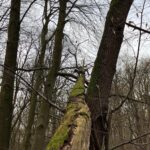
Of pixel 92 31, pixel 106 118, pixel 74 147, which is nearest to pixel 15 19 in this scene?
pixel 92 31

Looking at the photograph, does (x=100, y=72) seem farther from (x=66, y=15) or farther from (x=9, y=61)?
(x=66, y=15)

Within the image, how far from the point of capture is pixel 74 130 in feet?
9.98

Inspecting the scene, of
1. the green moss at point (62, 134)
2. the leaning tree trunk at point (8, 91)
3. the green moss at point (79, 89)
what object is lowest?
the green moss at point (62, 134)

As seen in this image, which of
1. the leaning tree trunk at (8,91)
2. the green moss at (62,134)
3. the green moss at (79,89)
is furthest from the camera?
the leaning tree trunk at (8,91)

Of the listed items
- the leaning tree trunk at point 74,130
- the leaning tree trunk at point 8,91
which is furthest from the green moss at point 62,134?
the leaning tree trunk at point 8,91

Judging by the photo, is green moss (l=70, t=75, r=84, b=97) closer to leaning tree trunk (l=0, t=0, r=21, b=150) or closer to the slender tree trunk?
leaning tree trunk (l=0, t=0, r=21, b=150)

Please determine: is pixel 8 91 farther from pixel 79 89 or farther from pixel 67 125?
pixel 67 125

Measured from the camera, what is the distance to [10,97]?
323 inches

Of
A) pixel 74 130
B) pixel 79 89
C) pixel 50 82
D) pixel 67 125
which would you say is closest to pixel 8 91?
pixel 50 82

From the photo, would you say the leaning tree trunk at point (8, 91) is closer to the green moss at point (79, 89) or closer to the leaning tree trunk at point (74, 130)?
the green moss at point (79, 89)

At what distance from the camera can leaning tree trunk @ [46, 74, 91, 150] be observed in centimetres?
282

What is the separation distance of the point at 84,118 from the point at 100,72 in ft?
3.58

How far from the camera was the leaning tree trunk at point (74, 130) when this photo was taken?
282cm

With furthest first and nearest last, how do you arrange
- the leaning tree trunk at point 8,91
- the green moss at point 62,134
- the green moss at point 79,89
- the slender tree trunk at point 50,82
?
the slender tree trunk at point 50,82, the leaning tree trunk at point 8,91, the green moss at point 79,89, the green moss at point 62,134
